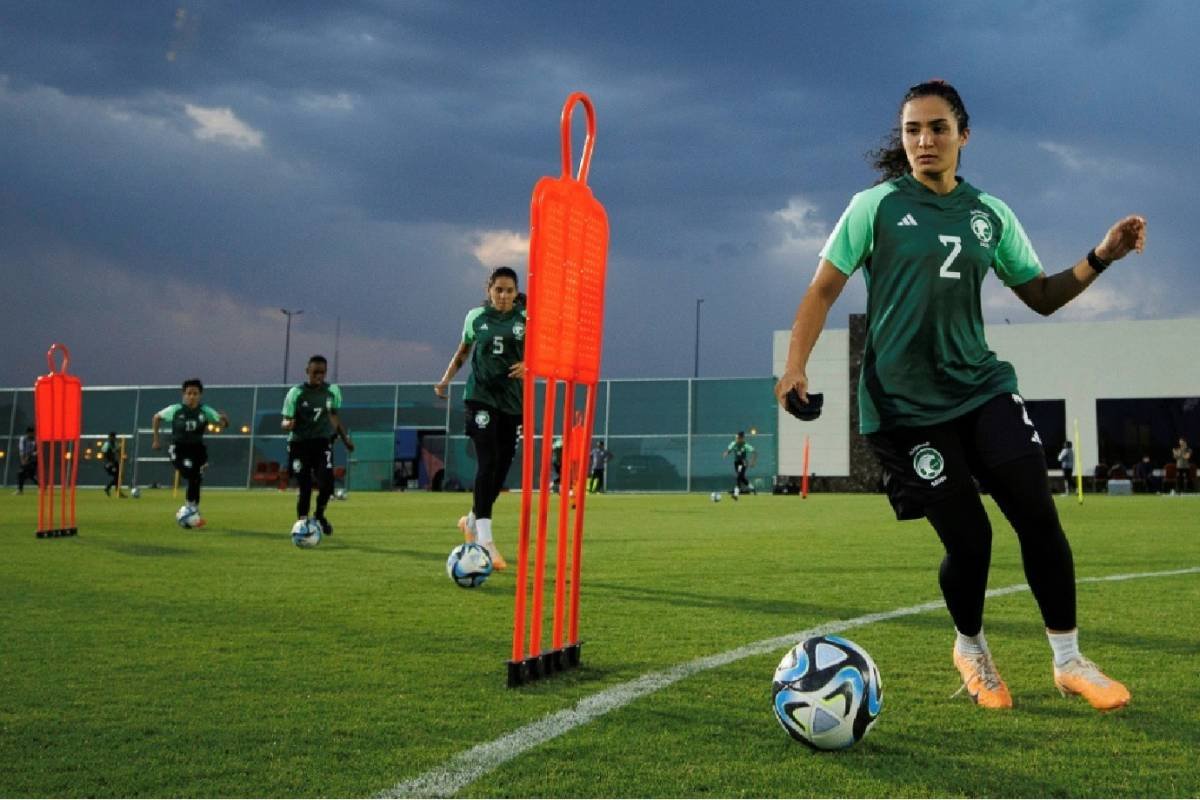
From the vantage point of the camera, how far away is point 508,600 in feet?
21.5

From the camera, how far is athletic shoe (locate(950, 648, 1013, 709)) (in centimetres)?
360

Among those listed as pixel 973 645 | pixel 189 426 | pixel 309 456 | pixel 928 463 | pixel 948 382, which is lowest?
pixel 973 645

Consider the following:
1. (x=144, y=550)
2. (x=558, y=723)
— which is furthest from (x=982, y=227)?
(x=144, y=550)

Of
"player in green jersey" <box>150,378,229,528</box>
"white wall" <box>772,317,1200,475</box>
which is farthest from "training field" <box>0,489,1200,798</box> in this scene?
"white wall" <box>772,317,1200,475</box>

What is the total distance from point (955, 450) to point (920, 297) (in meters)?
0.54

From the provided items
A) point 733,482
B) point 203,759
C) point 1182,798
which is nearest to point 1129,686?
point 1182,798

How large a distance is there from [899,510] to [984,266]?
912mm

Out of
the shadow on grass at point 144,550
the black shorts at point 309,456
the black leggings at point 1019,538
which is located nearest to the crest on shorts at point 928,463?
the black leggings at point 1019,538

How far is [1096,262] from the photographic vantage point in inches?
152

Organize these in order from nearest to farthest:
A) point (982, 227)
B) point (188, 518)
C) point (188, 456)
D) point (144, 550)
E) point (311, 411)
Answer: point (982, 227)
point (144, 550)
point (311, 411)
point (188, 518)
point (188, 456)

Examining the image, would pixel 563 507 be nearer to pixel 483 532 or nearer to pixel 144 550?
pixel 483 532

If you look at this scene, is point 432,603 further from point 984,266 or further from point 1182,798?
point 1182,798

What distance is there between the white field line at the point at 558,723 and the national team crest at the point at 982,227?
6.34 feet

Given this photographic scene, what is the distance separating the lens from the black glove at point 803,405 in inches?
Answer: 123
